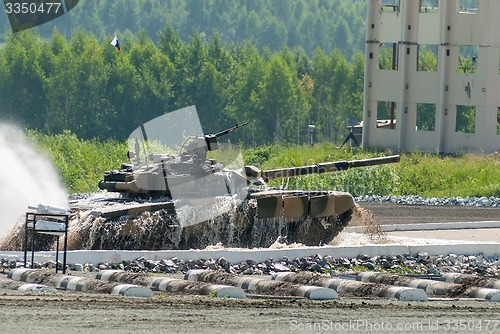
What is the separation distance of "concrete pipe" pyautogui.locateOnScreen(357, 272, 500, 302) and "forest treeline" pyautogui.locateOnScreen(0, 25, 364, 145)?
2123 inches

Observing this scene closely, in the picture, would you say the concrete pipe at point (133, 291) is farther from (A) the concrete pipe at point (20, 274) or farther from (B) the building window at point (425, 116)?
(B) the building window at point (425, 116)

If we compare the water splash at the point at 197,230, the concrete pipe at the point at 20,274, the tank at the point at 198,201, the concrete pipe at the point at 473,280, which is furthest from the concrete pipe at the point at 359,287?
the tank at the point at 198,201

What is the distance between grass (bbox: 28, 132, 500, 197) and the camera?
41000mm

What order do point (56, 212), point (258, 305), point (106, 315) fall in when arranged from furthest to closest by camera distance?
point (56, 212), point (258, 305), point (106, 315)

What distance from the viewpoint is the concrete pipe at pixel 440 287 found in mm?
18984

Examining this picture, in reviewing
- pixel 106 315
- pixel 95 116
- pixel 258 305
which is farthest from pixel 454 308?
pixel 95 116

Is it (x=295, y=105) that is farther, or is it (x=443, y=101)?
(x=295, y=105)

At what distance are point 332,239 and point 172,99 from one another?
2115 inches

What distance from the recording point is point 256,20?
505ft

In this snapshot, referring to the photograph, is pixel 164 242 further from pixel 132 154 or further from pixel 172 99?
pixel 172 99

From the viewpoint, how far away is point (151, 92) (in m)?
78.9

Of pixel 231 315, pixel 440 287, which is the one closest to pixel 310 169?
pixel 440 287

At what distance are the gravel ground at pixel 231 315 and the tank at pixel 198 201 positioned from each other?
667cm

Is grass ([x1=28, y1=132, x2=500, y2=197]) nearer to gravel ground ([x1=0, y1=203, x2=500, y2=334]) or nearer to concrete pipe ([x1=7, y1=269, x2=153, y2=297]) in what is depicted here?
concrete pipe ([x1=7, y1=269, x2=153, y2=297])
